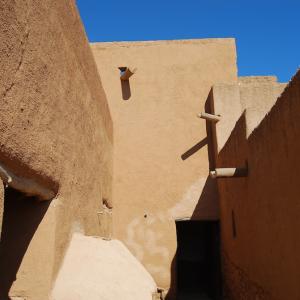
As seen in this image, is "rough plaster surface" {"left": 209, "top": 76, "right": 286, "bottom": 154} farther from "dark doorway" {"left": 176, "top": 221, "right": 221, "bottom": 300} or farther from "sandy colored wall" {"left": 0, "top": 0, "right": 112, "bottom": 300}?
"sandy colored wall" {"left": 0, "top": 0, "right": 112, "bottom": 300}

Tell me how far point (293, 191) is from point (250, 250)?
8.05ft

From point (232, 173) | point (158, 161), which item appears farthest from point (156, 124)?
point (232, 173)

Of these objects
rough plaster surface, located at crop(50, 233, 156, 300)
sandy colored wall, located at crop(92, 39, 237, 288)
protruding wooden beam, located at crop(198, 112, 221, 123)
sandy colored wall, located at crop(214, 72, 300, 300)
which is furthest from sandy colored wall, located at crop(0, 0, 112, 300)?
protruding wooden beam, located at crop(198, 112, 221, 123)

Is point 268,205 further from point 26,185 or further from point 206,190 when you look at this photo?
point 206,190

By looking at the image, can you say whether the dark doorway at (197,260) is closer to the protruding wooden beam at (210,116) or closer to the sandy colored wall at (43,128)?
the protruding wooden beam at (210,116)

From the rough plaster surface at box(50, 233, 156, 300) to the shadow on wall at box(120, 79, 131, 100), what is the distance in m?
5.49

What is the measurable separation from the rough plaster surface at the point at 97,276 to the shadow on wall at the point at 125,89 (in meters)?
5.49

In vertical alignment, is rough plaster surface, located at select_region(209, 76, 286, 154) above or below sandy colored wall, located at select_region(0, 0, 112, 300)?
above

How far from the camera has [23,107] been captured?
3.04 m

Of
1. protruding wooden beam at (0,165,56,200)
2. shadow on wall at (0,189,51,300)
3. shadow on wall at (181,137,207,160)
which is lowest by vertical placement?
shadow on wall at (0,189,51,300)

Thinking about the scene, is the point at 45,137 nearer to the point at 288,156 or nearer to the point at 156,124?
the point at 288,156

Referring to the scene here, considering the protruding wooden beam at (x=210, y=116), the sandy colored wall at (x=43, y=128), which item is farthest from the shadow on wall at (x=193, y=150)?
the sandy colored wall at (x=43, y=128)

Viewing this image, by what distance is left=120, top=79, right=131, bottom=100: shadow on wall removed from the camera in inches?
402

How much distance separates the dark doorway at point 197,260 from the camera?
10234 millimetres
